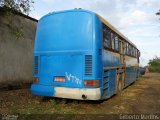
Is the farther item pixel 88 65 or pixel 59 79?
pixel 59 79

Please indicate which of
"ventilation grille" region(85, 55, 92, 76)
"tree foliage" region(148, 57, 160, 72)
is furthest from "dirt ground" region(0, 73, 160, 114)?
"tree foliage" region(148, 57, 160, 72)

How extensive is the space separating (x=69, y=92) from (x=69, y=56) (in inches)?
50.1

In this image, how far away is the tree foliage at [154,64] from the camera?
61119mm

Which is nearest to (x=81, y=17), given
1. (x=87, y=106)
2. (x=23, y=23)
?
(x=87, y=106)

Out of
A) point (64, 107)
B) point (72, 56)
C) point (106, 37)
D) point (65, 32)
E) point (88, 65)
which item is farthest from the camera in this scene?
point (106, 37)

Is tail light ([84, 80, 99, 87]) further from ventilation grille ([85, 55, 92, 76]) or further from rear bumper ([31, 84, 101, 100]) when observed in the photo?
ventilation grille ([85, 55, 92, 76])

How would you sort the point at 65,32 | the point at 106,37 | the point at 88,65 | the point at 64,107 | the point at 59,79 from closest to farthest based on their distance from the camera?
the point at 88,65, the point at 64,107, the point at 59,79, the point at 65,32, the point at 106,37

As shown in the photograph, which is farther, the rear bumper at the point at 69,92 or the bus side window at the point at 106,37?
the bus side window at the point at 106,37

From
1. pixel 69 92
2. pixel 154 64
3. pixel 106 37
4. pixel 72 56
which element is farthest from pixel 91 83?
pixel 154 64

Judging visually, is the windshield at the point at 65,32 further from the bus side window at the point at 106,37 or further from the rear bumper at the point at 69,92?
the rear bumper at the point at 69,92

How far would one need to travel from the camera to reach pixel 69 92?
9.86 metres

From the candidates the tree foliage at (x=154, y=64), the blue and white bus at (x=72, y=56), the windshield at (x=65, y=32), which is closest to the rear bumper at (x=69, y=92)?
the blue and white bus at (x=72, y=56)

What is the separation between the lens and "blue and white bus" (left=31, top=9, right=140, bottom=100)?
31.9 ft

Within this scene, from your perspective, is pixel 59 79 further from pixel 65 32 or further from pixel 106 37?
pixel 106 37
